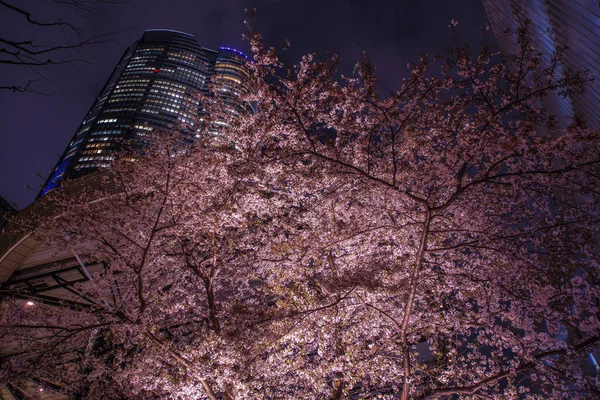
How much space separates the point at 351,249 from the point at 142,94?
112870 millimetres

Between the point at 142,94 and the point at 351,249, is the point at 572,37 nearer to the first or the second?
the point at 351,249

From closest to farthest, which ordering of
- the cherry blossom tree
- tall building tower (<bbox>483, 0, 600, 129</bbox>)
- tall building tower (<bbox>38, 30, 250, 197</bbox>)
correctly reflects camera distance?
the cherry blossom tree
tall building tower (<bbox>483, 0, 600, 129</bbox>)
tall building tower (<bbox>38, 30, 250, 197</bbox>)

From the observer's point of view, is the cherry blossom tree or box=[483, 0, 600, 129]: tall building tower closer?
the cherry blossom tree

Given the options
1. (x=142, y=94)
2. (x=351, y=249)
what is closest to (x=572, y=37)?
(x=351, y=249)

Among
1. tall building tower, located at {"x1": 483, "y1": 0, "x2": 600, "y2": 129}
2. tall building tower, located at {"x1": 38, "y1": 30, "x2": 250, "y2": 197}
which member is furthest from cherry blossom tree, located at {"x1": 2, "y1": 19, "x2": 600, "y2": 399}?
tall building tower, located at {"x1": 38, "y1": 30, "x2": 250, "y2": 197}

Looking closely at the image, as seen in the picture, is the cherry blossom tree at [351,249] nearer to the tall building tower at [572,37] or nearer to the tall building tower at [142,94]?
the tall building tower at [572,37]

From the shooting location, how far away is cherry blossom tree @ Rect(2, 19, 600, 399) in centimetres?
739

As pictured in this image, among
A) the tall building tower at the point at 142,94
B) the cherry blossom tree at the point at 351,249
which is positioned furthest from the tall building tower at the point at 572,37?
the tall building tower at the point at 142,94

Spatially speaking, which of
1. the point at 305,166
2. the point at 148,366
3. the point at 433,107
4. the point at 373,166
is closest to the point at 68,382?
the point at 148,366

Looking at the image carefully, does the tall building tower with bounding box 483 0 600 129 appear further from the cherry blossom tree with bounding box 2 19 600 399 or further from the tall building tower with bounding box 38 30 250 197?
the tall building tower with bounding box 38 30 250 197

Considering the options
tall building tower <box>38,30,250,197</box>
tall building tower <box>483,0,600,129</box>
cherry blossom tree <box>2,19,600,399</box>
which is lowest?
cherry blossom tree <box>2,19,600,399</box>

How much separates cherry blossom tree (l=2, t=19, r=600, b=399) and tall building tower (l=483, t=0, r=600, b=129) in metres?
4.97

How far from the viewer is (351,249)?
1062 centimetres

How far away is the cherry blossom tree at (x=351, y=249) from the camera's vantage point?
291 inches
